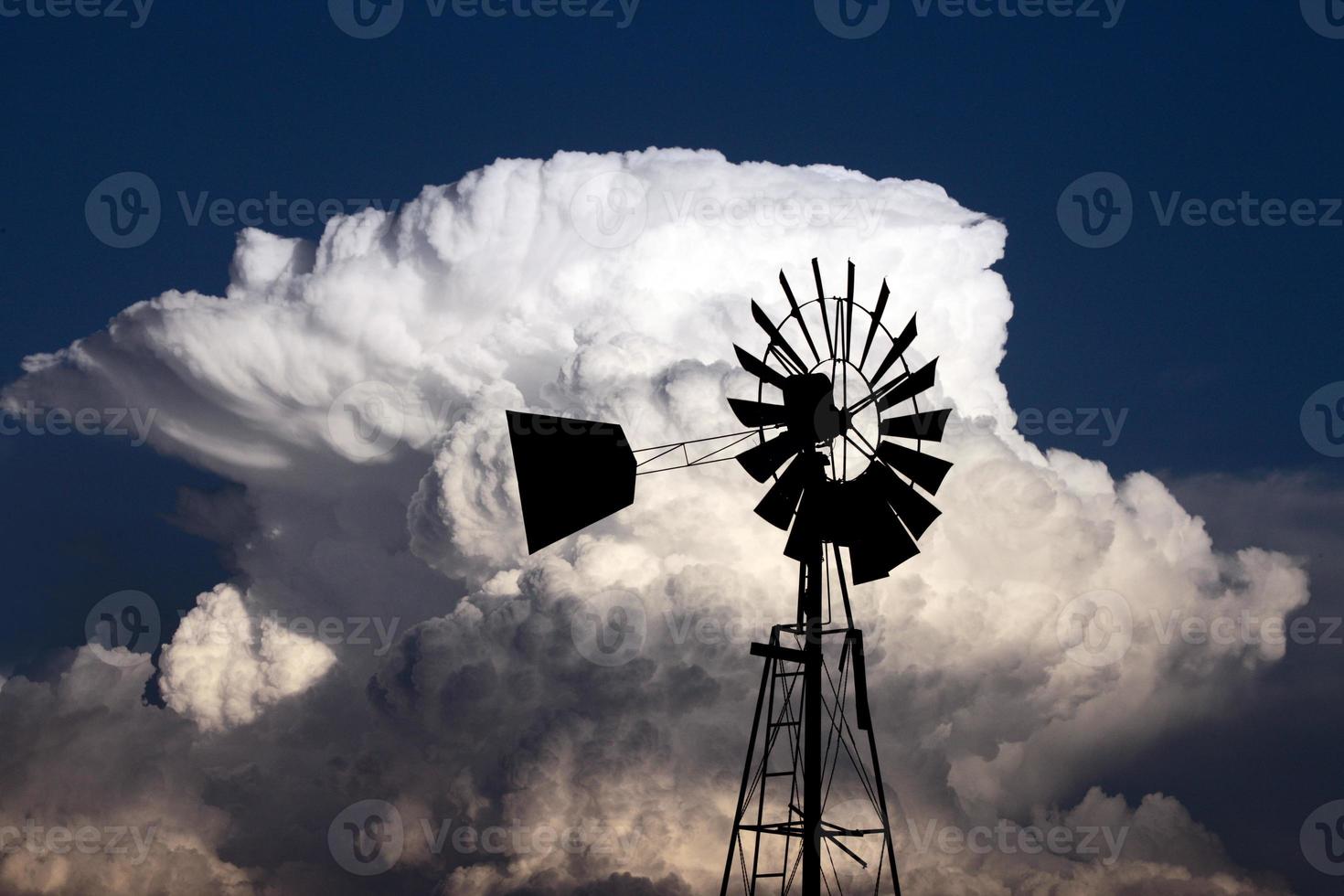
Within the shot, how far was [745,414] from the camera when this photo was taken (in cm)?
2556

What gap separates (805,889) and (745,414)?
7.94 metres

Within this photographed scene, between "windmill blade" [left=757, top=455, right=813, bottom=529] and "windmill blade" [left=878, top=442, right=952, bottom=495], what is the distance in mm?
1746

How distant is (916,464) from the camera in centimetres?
2641

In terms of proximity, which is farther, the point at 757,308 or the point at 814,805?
the point at 757,308

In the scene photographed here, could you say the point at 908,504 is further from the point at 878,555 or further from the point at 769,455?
the point at 769,455

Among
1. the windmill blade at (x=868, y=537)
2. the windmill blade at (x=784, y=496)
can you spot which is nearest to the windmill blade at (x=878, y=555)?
the windmill blade at (x=868, y=537)

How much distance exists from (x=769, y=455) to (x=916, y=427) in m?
3.09

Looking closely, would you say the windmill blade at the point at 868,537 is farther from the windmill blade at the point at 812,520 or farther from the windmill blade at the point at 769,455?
the windmill blade at the point at 769,455

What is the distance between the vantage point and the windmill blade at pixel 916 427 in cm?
Result: 2647

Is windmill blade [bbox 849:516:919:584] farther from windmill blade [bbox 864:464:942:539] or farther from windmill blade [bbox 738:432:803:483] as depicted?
windmill blade [bbox 738:432:803:483]

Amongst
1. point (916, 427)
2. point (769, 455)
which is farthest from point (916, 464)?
point (769, 455)

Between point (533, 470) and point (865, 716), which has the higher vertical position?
point (533, 470)

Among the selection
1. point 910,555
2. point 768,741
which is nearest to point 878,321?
point 910,555

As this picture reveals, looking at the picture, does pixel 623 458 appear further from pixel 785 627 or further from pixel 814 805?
pixel 814 805
